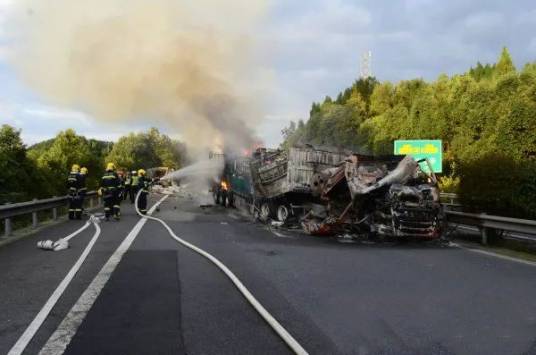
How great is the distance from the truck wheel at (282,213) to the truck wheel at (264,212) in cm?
61

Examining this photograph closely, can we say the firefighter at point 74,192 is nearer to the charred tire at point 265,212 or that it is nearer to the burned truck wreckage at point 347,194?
the burned truck wreckage at point 347,194

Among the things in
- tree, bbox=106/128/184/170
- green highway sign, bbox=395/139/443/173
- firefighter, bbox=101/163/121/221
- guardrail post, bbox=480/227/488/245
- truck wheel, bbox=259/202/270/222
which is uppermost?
tree, bbox=106/128/184/170

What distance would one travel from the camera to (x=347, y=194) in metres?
13.1

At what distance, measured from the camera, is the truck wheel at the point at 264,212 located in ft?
55.6

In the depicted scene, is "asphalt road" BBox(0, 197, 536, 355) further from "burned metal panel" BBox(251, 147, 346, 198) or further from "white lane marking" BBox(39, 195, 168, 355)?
"burned metal panel" BBox(251, 147, 346, 198)

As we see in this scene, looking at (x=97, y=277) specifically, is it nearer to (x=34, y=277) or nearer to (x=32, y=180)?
(x=34, y=277)

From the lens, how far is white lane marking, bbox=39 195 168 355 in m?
4.56

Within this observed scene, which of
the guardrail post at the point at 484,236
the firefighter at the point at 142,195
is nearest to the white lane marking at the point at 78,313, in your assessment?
the guardrail post at the point at 484,236

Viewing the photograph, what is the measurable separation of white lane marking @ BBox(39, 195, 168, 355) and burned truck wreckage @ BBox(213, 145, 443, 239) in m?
5.38

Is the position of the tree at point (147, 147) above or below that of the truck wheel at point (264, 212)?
above

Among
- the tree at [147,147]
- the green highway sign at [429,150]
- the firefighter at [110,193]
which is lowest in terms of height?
the firefighter at [110,193]

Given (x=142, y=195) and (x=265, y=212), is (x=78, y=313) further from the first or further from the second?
(x=142, y=195)

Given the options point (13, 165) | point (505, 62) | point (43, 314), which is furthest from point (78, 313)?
point (505, 62)

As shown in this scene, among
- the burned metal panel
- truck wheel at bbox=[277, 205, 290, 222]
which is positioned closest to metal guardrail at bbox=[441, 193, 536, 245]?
the burned metal panel
